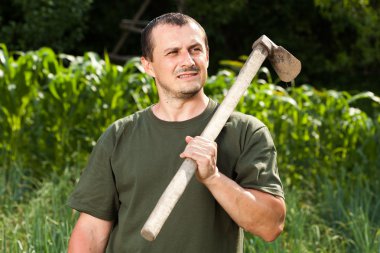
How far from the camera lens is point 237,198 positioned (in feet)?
7.39

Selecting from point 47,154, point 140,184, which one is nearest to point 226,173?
point 140,184

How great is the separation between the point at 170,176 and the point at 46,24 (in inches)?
452

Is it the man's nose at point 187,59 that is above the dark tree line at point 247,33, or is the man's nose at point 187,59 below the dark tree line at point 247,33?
above

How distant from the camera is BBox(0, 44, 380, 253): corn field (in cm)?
531

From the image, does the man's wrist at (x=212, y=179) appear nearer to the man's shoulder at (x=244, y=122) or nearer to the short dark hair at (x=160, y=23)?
the man's shoulder at (x=244, y=122)

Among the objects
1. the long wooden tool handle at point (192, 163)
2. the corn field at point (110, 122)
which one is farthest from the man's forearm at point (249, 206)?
the corn field at point (110, 122)

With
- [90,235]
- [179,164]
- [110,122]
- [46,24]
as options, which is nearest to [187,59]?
[179,164]

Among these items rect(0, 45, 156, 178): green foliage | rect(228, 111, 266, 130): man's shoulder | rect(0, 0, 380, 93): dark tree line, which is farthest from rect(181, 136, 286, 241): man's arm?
rect(0, 0, 380, 93): dark tree line

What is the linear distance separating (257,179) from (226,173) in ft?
0.33

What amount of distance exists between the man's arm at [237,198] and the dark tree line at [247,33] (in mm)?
11827

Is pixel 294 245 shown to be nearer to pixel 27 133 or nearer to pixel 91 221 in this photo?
pixel 91 221

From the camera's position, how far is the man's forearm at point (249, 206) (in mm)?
2232

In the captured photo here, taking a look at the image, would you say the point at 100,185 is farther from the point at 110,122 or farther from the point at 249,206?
the point at 110,122

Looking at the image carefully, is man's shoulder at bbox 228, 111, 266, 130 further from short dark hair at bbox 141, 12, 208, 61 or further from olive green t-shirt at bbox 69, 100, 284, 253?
short dark hair at bbox 141, 12, 208, 61
